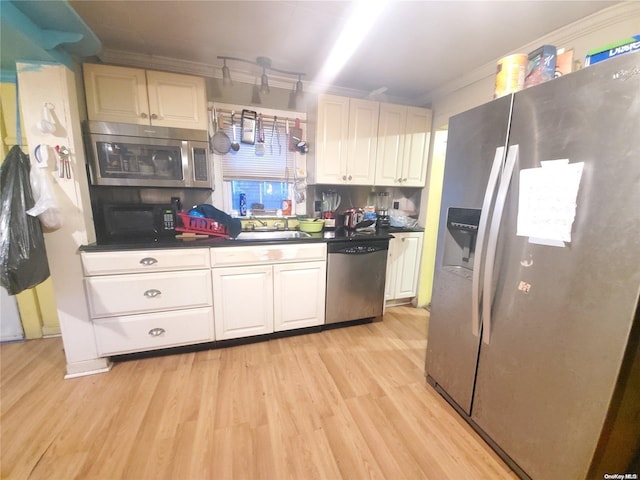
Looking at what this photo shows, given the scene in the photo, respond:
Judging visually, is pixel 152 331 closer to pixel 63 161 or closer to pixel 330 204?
pixel 63 161

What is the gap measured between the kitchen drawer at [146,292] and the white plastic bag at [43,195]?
0.46m

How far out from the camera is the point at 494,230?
3.87ft

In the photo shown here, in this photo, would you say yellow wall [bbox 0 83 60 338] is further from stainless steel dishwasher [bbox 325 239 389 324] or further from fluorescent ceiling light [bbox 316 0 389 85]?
fluorescent ceiling light [bbox 316 0 389 85]

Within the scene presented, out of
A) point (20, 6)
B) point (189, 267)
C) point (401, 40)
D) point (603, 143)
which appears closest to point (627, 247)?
point (603, 143)

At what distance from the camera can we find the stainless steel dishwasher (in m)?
2.31

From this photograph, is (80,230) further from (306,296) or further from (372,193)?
(372,193)

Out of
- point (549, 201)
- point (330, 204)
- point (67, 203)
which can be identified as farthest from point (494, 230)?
point (67, 203)

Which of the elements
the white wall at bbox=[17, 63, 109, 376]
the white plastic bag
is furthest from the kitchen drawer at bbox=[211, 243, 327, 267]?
the white plastic bag

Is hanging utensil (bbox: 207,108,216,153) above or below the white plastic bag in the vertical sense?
above

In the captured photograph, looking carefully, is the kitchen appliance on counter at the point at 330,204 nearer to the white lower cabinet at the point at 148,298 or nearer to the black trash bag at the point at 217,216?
the black trash bag at the point at 217,216

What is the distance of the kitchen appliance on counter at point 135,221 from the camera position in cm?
198

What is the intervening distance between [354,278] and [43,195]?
2359mm

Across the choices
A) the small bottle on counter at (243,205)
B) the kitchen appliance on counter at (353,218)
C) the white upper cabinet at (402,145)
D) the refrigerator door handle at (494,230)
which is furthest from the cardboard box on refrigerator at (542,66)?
the small bottle on counter at (243,205)

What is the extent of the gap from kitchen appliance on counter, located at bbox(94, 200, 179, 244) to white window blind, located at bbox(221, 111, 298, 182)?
0.69 meters
